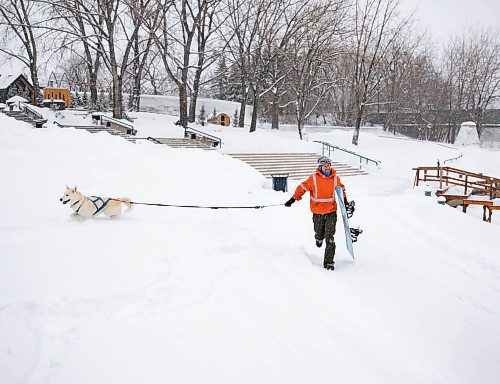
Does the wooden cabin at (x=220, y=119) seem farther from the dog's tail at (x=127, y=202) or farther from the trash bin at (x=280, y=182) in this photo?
the dog's tail at (x=127, y=202)

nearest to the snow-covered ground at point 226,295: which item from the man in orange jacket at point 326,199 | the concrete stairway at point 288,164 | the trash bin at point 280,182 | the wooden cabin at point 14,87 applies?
the man in orange jacket at point 326,199

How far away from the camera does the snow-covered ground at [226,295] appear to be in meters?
3.39

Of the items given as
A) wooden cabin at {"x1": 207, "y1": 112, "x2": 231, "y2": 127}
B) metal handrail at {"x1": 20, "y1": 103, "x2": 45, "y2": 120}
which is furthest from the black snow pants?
wooden cabin at {"x1": 207, "y1": 112, "x2": 231, "y2": 127}

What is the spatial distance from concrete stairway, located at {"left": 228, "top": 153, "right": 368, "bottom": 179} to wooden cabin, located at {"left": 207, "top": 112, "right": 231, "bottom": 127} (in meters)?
18.7

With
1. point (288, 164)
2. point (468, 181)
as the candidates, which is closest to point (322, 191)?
point (468, 181)

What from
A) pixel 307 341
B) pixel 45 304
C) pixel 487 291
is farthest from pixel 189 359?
pixel 487 291

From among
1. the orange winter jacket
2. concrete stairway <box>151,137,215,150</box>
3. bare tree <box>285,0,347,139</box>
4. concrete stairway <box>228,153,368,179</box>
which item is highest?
bare tree <box>285,0,347,139</box>

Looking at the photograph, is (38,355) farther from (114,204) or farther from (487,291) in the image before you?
(487,291)

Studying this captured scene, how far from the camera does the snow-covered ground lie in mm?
3391

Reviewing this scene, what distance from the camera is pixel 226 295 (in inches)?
181

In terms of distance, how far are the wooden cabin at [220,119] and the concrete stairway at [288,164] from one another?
18682mm

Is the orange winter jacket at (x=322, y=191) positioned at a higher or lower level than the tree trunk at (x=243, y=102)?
lower

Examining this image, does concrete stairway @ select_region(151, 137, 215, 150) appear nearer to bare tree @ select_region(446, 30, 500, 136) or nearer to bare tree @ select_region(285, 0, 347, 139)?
bare tree @ select_region(285, 0, 347, 139)

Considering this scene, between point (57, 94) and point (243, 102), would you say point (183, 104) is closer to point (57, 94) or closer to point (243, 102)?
point (243, 102)
